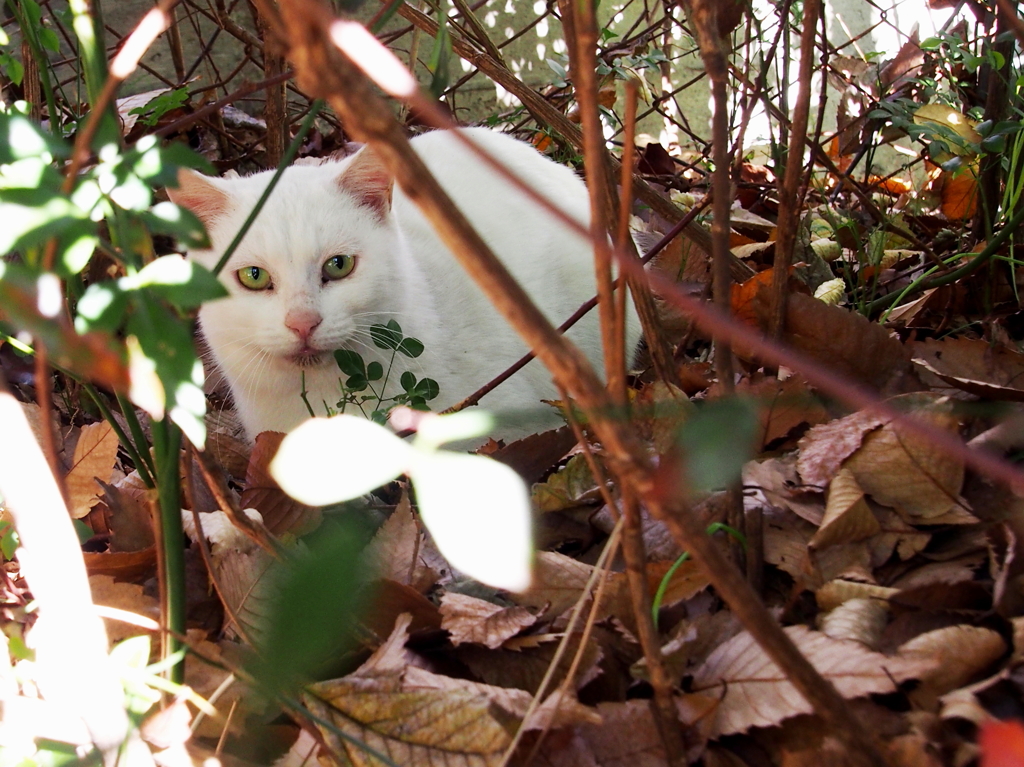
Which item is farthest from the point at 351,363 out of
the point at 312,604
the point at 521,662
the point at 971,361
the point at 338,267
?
the point at 312,604

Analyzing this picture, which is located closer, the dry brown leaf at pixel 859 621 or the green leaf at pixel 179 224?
the green leaf at pixel 179 224

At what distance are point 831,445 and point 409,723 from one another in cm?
73

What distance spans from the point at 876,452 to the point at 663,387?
1.05 ft

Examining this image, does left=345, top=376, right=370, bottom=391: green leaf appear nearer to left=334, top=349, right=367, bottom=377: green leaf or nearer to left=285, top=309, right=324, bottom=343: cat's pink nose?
Result: left=334, top=349, right=367, bottom=377: green leaf

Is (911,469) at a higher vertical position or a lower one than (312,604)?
lower

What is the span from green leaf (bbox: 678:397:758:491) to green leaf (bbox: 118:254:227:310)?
1.11 feet

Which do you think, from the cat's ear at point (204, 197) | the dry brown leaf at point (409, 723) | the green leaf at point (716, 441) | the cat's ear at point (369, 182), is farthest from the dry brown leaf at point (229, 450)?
the green leaf at point (716, 441)

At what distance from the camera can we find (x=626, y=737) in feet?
3.04

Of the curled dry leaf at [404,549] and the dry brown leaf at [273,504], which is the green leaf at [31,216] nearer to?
the curled dry leaf at [404,549]

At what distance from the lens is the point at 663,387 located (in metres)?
1.39

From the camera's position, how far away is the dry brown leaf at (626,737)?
91cm

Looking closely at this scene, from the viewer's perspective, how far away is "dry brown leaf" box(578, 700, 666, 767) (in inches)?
35.9

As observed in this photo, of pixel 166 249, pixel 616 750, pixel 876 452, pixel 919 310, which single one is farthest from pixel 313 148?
pixel 616 750

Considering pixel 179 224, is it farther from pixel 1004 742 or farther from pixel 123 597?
pixel 123 597
